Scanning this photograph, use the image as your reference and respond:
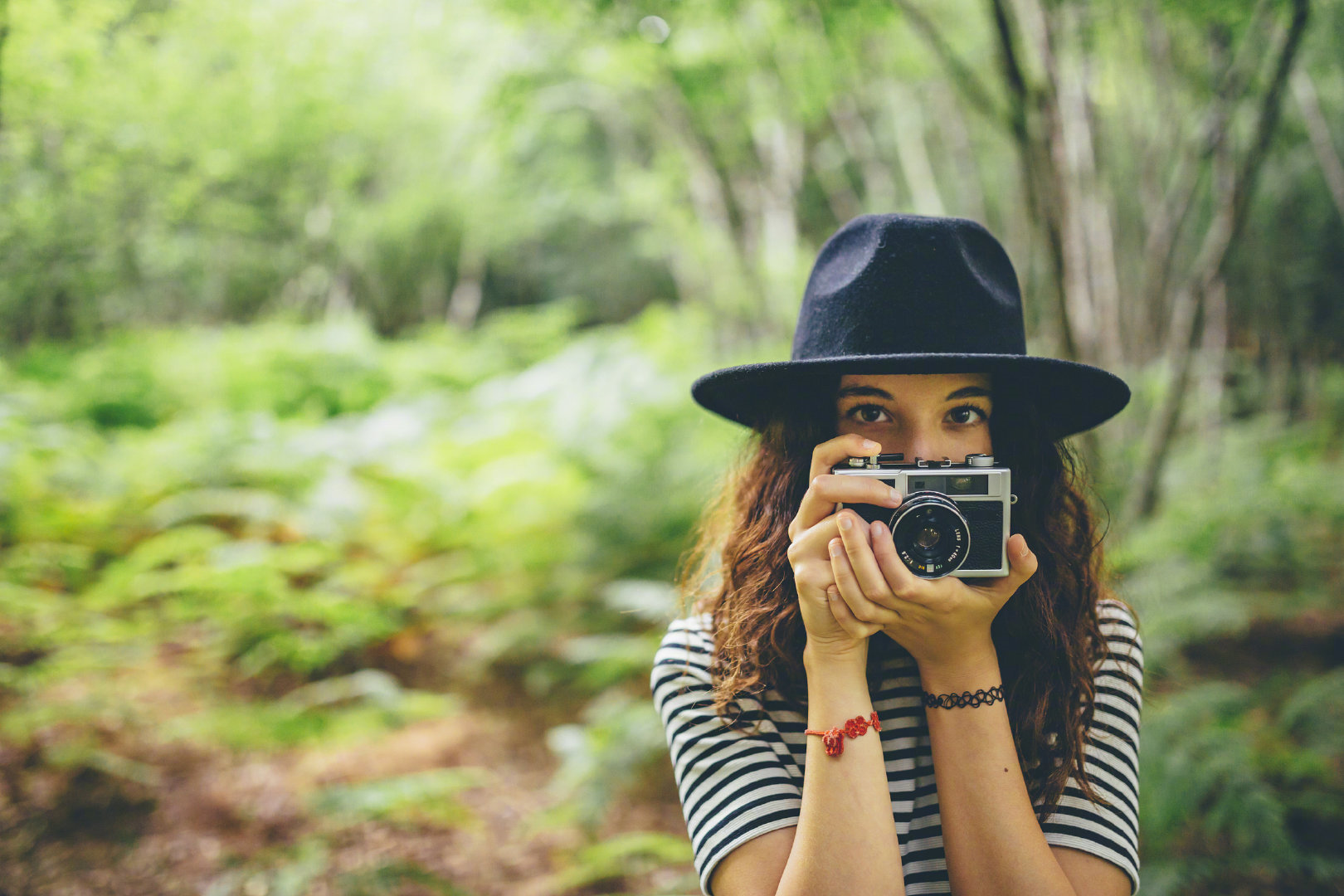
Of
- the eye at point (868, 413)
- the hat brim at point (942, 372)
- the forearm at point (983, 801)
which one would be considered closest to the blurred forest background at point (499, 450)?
A: the hat brim at point (942, 372)

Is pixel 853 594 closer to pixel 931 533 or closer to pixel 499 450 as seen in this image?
pixel 931 533

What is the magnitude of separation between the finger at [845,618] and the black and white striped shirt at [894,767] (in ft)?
0.66

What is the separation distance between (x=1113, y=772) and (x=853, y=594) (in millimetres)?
532

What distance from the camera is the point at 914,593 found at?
0.95 m

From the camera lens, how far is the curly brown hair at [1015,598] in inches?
42.3

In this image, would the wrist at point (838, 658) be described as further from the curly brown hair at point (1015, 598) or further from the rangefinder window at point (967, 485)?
the rangefinder window at point (967, 485)

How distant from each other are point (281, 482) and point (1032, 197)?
15.2ft

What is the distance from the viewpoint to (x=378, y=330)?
12.3 meters

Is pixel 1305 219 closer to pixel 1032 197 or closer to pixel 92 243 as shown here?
pixel 1032 197

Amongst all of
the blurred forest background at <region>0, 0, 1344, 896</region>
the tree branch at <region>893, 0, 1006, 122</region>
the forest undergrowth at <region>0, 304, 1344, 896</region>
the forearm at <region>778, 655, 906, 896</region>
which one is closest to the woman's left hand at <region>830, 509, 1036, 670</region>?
the forearm at <region>778, 655, 906, 896</region>

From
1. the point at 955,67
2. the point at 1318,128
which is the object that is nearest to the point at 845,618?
the point at 955,67

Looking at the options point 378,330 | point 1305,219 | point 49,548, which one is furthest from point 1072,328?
point 378,330

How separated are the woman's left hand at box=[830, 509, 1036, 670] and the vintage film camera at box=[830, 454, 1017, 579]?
0.06 ft

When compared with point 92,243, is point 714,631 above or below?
below
